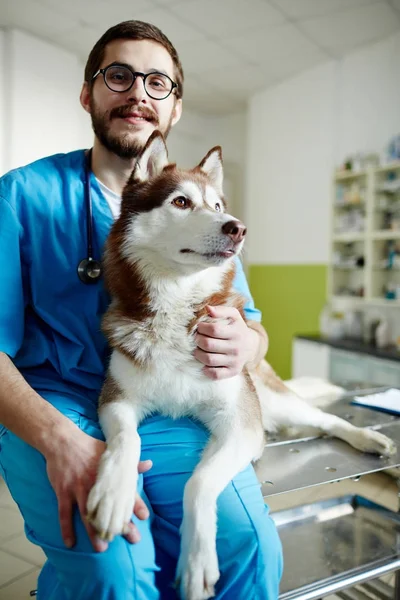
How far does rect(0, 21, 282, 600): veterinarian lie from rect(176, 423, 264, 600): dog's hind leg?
0.06 meters

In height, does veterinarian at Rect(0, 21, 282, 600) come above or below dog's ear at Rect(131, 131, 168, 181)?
below

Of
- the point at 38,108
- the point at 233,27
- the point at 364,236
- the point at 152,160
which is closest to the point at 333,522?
the point at 152,160

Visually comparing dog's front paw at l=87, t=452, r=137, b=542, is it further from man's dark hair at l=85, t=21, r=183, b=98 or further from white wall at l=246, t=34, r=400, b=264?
white wall at l=246, t=34, r=400, b=264

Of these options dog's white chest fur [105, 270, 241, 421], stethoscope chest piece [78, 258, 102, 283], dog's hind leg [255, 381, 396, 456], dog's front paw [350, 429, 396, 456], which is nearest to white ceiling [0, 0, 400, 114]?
stethoscope chest piece [78, 258, 102, 283]

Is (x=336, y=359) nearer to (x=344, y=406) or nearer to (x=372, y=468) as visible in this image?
(x=344, y=406)

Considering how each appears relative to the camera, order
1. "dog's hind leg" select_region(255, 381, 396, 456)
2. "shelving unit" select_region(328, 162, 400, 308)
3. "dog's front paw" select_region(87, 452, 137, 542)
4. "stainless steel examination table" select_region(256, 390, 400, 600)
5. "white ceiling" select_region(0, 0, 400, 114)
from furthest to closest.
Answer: "shelving unit" select_region(328, 162, 400, 308)
"white ceiling" select_region(0, 0, 400, 114)
"dog's hind leg" select_region(255, 381, 396, 456)
"stainless steel examination table" select_region(256, 390, 400, 600)
"dog's front paw" select_region(87, 452, 137, 542)

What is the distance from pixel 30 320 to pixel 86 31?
2.20 metres

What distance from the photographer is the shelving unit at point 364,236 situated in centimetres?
379

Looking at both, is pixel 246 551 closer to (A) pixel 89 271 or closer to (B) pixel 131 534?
(B) pixel 131 534

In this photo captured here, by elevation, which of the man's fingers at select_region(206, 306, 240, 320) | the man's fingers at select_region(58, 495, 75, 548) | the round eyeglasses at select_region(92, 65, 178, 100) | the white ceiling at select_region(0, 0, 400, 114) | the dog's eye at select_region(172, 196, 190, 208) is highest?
the white ceiling at select_region(0, 0, 400, 114)

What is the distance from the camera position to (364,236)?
3.89m

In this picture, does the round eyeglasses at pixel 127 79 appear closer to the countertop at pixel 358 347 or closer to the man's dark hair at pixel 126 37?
the man's dark hair at pixel 126 37

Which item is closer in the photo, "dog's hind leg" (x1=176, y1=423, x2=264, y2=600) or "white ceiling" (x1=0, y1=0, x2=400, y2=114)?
"dog's hind leg" (x1=176, y1=423, x2=264, y2=600)

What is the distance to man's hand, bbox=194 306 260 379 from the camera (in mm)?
1104
